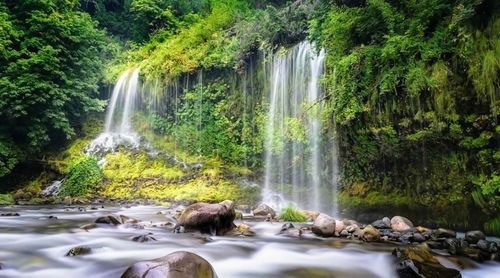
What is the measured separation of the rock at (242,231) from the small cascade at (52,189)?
1181 cm

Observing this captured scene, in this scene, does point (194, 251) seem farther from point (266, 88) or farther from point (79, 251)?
point (266, 88)

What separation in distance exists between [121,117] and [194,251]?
15.7 meters

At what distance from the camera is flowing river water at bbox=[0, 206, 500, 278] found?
4898 millimetres

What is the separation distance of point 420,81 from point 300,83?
5.69 metres

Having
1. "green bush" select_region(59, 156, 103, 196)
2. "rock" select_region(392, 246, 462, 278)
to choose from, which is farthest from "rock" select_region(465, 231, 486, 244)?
"green bush" select_region(59, 156, 103, 196)

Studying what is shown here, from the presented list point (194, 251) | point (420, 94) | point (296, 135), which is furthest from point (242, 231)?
point (420, 94)

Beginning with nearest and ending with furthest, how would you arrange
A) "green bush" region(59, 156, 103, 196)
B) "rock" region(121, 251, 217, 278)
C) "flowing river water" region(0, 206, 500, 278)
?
"rock" region(121, 251, 217, 278), "flowing river water" region(0, 206, 500, 278), "green bush" region(59, 156, 103, 196)

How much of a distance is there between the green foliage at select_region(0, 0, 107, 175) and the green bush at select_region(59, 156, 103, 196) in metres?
2.16

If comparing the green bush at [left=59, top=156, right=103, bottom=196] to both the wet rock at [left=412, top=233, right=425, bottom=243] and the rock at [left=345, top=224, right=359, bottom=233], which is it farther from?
the wet rock at [left=412, top=233, right=425, bottom=243]

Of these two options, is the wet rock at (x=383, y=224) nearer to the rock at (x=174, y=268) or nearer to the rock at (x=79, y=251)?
the rock at (x=174, y=268)

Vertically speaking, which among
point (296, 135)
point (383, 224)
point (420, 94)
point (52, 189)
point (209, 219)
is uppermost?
point (420, 94)

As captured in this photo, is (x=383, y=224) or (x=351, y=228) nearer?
(x=351, y=228)

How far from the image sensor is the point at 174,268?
11.9 feet

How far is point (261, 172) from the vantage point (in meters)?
14.7
